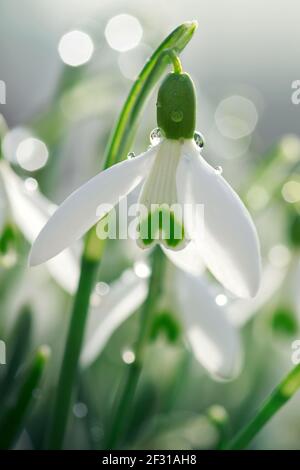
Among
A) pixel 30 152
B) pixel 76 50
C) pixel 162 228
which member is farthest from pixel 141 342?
pixel 76 50

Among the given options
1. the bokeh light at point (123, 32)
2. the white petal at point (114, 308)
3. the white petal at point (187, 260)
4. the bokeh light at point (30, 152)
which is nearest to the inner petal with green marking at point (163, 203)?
the white petal at point (187, 260)

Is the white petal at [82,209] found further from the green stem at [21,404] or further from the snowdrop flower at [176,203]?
the green stem at [21,404]

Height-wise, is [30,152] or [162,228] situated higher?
[162,228]

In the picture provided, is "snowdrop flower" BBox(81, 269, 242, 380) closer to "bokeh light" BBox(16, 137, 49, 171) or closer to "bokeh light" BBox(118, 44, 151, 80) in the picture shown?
"bokeh light" BBox(16, 137, 49, 171)

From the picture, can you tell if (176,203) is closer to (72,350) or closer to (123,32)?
(72,350)
